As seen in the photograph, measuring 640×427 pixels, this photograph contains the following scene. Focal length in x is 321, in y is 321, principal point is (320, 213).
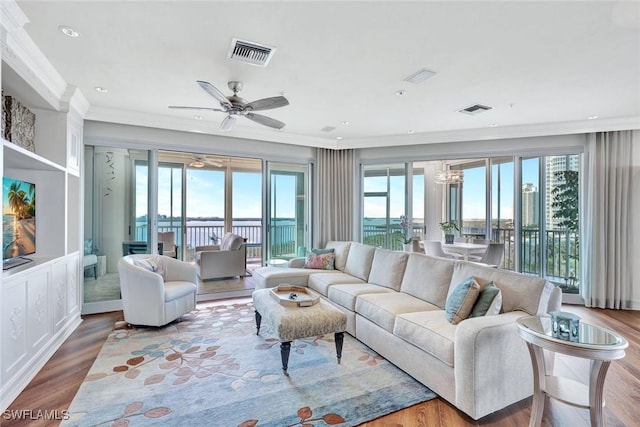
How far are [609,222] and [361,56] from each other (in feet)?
15.1

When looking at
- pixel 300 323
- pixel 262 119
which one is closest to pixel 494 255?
pixel 300 323

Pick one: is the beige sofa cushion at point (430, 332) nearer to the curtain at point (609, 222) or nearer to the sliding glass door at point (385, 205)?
the sliding glass door at point (385, 205)

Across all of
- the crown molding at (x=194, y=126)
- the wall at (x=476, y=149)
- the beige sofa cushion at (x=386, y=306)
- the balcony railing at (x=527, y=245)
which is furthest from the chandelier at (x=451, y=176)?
the beige sofa cushion at (x=386, y=306)

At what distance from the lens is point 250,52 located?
2.61m

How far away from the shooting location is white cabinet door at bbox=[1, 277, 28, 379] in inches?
89.2

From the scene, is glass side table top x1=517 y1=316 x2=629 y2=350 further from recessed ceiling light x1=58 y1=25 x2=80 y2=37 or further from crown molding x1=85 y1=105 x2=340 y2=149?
crown molding x1=85 y1=105 x2=340 y2=149

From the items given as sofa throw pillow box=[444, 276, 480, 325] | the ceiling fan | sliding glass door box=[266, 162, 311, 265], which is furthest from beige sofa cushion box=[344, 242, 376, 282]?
the ceiling fan

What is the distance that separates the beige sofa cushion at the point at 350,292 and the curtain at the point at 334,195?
6.83ft

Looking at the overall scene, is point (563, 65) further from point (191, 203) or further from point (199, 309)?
point (191, 203)

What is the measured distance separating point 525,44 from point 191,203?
7776mm

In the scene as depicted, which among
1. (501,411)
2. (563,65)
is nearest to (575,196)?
(563,65)

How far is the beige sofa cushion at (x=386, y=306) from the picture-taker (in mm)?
2885

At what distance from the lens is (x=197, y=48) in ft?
8.46

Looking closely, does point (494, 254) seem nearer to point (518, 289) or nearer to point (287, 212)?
point (518, 289)
